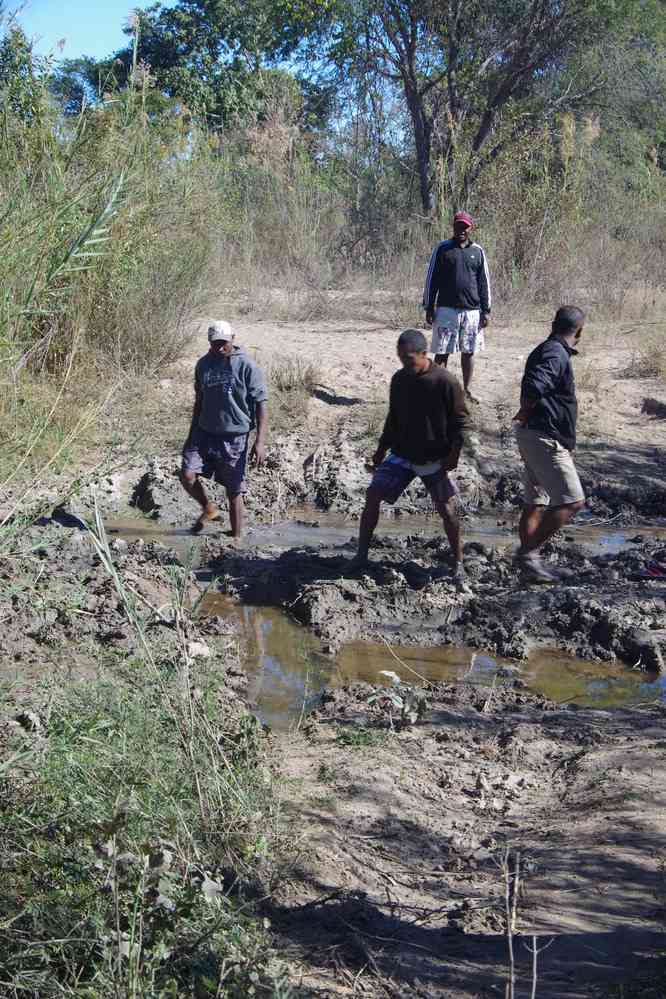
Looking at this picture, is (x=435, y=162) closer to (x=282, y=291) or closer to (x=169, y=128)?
(x=282, y=291)

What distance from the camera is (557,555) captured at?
27.3 feet

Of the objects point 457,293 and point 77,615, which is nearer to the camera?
point 77,615

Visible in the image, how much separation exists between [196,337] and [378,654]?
6.66 meters

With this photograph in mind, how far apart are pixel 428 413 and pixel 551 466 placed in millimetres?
995

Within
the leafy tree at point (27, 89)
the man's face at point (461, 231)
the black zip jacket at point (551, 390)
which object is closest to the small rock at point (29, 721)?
the black zip jacket at point (551, 390)

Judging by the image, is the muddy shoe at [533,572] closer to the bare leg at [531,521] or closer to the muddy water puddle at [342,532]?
the bare leg at [531,521]

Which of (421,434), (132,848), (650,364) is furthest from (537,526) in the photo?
(650,364)

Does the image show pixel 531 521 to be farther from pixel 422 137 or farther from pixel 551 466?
pixel 422 137

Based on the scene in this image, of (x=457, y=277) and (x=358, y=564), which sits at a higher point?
(x=457, y=277)

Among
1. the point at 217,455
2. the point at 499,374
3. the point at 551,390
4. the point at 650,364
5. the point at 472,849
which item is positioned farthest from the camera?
the point at 650,364

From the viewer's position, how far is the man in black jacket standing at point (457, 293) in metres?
10.1

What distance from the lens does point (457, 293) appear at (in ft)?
33.5

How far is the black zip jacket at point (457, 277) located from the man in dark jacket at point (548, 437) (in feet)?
10.5

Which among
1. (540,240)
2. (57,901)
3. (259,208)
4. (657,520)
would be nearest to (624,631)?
(657,520)
